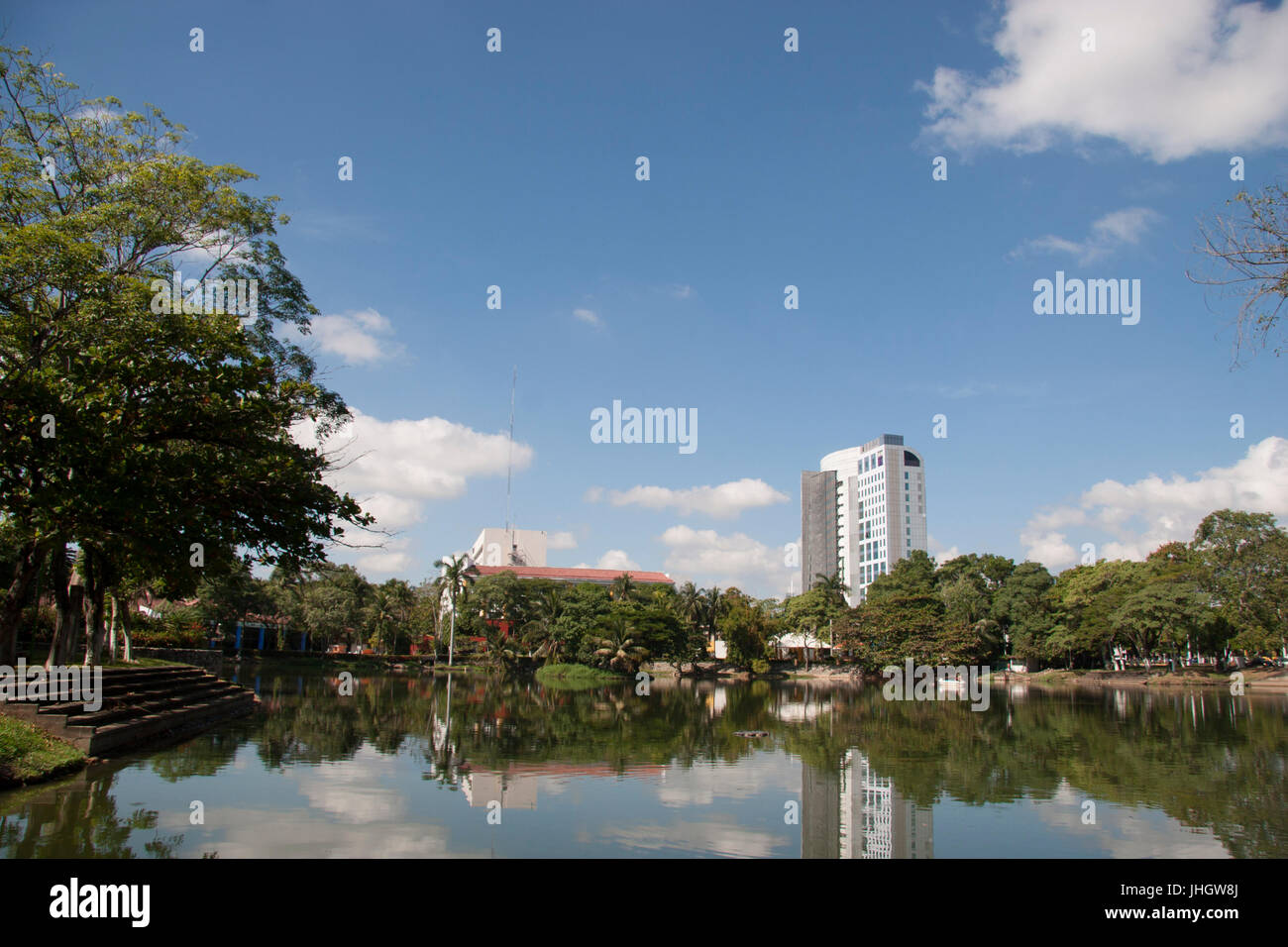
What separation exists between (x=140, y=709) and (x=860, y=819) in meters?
14.7

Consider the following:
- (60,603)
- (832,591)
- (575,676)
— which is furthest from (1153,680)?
(60,603)

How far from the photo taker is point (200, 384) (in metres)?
12.3

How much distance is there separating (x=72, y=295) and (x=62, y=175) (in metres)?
3.08

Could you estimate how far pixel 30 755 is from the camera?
11.4 m

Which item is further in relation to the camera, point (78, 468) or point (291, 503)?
point (291, 503)

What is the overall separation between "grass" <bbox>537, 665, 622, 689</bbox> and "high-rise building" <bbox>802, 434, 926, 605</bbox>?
2636 inches

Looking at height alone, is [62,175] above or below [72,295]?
above

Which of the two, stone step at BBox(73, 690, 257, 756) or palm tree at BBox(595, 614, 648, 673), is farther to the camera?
palm tree at BBox(595, 614, 648, 673)

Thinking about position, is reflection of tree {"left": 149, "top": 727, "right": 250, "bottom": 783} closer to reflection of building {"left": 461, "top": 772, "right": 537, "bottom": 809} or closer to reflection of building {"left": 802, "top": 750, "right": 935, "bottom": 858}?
reflection of building {"left": 461, "top": 772, "right": 537, "bottom": 809}

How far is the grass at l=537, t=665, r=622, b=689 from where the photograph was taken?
54.2 meters

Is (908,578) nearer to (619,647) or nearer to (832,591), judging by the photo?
(832,591)

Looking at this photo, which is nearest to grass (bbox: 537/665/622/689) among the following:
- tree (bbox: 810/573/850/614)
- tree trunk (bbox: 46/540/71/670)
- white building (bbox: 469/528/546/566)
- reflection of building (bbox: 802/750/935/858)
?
tree (bbox: 810/573/850/614)
